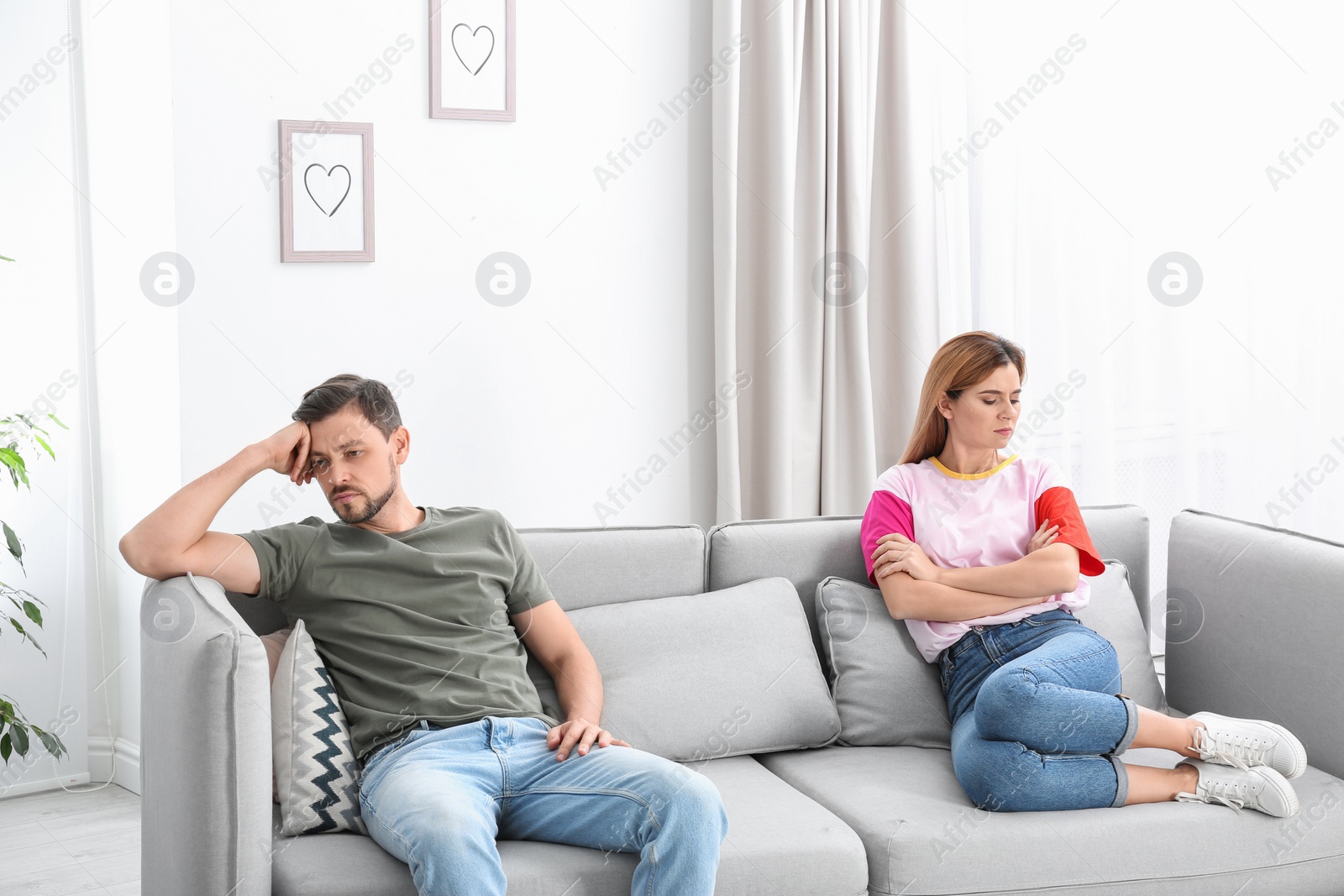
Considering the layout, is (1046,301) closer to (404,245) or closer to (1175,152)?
(1175,152)

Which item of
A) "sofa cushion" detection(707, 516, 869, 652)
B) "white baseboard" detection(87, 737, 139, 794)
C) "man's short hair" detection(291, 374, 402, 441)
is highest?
"man's short hair" detection(291, 374, 402, 441)

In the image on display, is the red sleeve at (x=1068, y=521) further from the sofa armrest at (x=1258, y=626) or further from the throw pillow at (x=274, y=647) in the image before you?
the throw pillow at (x=274, y=647)

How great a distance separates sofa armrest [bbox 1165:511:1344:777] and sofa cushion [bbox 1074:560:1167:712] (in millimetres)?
111

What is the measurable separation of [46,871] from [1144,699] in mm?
2321

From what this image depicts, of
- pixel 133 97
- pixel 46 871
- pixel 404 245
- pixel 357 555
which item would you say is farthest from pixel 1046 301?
pixel 46 871

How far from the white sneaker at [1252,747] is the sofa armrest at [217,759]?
1.49 metres

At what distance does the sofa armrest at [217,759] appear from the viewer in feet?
5.15

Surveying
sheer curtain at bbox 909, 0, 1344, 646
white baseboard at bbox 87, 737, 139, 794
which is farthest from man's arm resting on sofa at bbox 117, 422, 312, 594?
sheer curtain at bbox 909, 0, 1344, 646

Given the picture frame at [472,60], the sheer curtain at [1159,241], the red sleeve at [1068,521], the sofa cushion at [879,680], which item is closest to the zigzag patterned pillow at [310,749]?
the sofa cushion at [879,680]

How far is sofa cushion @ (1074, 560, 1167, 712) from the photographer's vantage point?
7.43ft

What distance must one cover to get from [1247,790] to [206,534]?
67.3 inches

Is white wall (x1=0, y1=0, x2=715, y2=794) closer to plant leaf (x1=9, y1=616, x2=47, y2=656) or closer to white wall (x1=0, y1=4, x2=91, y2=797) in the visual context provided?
white wall (x1=0, y1=4, x2=91, y2=797)

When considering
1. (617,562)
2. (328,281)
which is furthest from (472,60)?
(617,562)

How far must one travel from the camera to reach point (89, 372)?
10.0 ft
